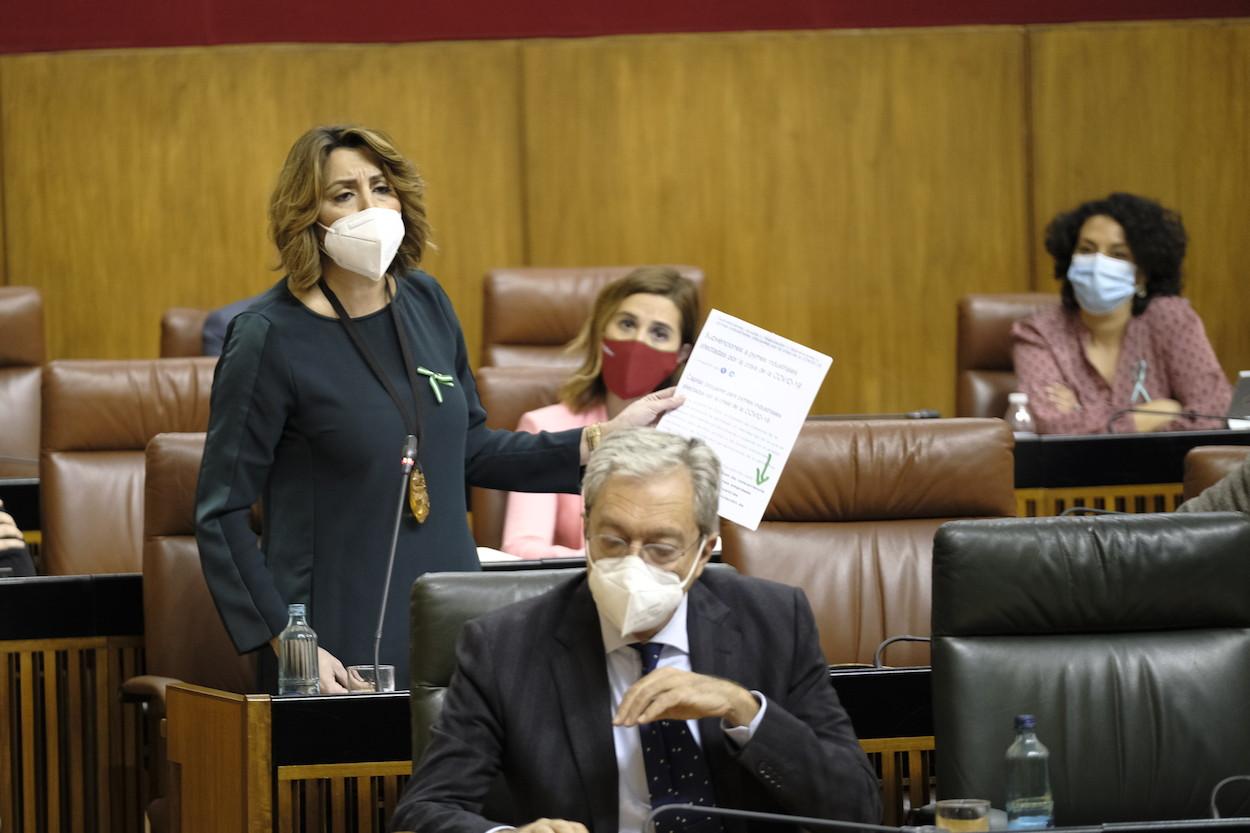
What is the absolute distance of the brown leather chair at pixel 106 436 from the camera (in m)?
4.17

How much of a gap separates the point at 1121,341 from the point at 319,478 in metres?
3.23

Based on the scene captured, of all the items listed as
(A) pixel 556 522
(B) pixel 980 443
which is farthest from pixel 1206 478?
(A) pixel 556 522

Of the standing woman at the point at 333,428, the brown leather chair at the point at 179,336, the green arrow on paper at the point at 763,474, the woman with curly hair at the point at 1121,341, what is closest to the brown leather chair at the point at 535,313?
Result: the brown leather chair at the point at 179,336

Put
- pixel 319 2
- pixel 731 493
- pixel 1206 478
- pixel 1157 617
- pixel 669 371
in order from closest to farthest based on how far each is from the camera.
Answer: pixel 1157 617
pixel 731 493
pixel 1206 478
pixel 669 371
pixel 319 2

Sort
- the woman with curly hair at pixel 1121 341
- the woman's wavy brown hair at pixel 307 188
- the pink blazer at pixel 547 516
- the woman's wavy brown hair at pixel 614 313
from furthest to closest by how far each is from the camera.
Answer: the woman with curly hair at pixel 1121 341 → the woman's wavy brown hair at pixel 614 313 → the pink blazer at pixel 547 516 → the woman's wavy brown hair at pixel 307 188

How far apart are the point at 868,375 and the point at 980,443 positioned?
11.1 ft

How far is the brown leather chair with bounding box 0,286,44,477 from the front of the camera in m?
5.39

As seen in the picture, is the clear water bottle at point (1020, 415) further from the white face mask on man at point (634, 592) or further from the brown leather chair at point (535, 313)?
the white face mask on man at point (634, 592)

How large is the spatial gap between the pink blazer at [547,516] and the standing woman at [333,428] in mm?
983

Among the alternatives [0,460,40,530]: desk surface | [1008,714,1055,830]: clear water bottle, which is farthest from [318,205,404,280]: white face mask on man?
[0,460,40,530]: desk surface

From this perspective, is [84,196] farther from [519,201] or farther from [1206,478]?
[1206,478]

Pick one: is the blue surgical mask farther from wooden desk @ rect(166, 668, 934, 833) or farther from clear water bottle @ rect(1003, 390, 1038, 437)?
wooden desk @ rect(166, 668, 934, 833)

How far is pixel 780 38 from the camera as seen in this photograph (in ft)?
22.1

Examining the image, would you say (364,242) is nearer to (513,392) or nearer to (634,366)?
(634,366)
